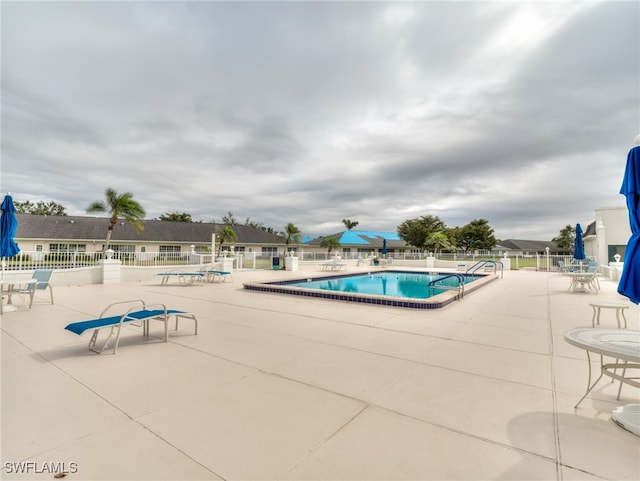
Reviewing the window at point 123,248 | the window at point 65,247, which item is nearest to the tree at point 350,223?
the window at point 123,248

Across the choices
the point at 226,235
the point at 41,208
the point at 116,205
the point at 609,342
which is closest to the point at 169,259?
the point at 116,205

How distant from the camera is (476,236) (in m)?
47.7

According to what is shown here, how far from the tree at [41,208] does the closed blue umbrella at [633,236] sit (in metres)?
58.7

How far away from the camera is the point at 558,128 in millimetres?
11789

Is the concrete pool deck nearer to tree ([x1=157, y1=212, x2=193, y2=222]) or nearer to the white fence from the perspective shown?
the white fence

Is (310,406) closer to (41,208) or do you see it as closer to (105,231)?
(105,231)

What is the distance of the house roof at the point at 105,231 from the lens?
27.7 meters

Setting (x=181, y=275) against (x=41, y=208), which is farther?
(x=41, y=208)

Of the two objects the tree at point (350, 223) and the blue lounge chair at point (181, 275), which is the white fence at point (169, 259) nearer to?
the blue lounge chair at point (181, 275)

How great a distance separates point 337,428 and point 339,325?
137 inches

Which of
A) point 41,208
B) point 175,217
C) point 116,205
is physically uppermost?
point 41,208

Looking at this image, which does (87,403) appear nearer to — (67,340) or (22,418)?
(22,418)

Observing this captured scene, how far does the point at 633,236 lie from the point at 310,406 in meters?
3.29

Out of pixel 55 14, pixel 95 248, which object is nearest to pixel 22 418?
pixel 55 14
